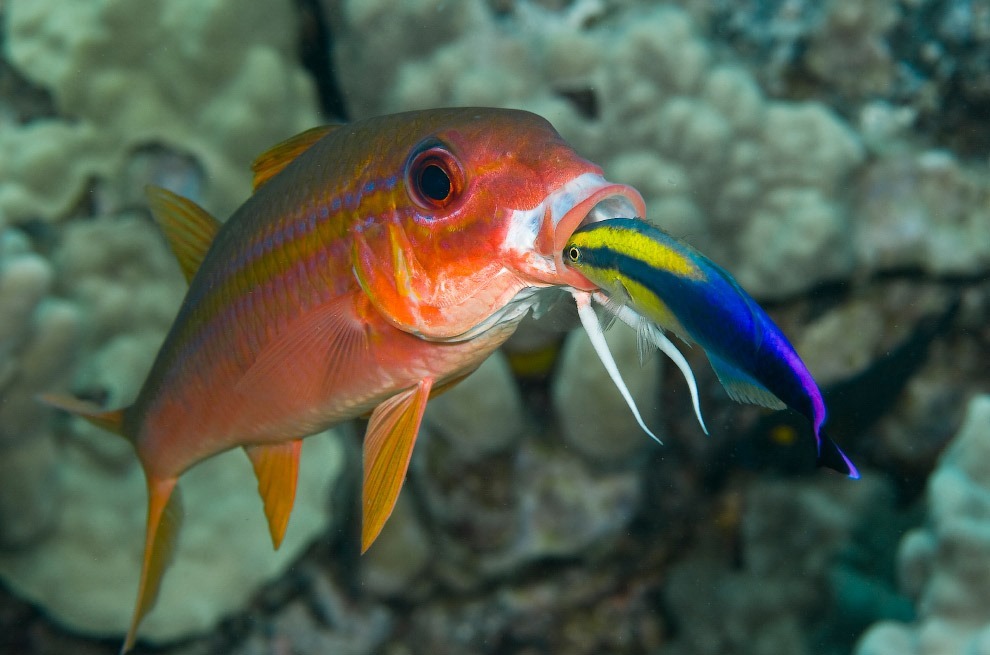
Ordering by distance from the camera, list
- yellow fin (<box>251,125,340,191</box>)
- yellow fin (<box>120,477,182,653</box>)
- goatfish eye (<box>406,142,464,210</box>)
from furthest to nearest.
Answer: yellow fin (<box>120,477,182,653</box>) < yellow fin (<box>251,125,340,191</box>) < goatfish eye (<box>406,142,464,210</box>)

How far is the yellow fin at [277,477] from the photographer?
6.86 feet

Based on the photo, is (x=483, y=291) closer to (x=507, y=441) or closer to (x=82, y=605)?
(x=507, y=441)

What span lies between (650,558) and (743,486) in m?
0.68

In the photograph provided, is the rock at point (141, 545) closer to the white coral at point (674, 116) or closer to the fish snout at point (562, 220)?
the white coral at point (674, 116)

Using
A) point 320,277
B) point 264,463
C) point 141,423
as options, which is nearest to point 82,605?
point 141,423

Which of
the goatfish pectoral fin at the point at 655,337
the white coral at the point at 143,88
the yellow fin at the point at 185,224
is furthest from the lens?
the white coral at the point at 143,88

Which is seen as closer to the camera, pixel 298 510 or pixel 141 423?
pixel 141 423

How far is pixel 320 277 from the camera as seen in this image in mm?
1837

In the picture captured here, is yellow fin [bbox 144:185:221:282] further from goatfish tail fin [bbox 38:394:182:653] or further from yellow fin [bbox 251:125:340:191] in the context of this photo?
goatfish tail fin [bbox 38:394:182:653]

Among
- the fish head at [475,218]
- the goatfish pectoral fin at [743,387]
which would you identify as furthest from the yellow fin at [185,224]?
the goatfish pectoral fin at [743,387]

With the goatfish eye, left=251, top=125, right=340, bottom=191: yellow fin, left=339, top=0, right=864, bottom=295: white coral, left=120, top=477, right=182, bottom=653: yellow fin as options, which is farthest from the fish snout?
left=339, top=0, right=864, bottom=295: white coral

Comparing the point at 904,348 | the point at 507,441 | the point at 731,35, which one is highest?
the point at 731,35

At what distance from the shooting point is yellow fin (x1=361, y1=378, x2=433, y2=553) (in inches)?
65.1

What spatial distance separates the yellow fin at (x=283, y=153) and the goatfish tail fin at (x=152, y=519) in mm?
963
